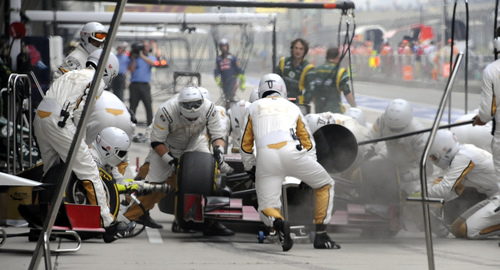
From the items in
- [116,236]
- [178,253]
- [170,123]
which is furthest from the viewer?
[170,123]

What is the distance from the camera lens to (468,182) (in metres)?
11.4

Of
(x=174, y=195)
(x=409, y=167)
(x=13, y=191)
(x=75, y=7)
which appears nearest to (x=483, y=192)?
(x=409, y=167)

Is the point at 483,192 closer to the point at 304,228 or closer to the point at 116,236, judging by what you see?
the point at 304,228

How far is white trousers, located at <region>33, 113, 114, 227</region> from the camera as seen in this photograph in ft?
32.1

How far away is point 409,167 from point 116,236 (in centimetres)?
336

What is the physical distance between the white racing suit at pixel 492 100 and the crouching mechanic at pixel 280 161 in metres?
1.77

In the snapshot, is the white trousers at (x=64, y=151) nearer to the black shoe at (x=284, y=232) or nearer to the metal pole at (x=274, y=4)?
the black shoe at (x=284, y=232)

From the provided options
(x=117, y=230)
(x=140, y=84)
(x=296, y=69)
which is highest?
(x=296, y=69)

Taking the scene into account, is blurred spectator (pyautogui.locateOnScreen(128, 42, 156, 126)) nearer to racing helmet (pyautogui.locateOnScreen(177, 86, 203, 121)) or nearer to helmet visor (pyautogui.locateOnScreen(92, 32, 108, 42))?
helmet visor (pyautogui.locateOnScreen(92, 32, 108, 42))

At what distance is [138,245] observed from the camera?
10.3 m

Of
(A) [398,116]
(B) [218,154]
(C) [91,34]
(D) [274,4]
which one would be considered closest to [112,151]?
(B) [218,154]

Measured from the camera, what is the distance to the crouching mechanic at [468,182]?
36.0 feet

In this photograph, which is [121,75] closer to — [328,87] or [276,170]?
[328,87]

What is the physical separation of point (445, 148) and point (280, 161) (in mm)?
2076
